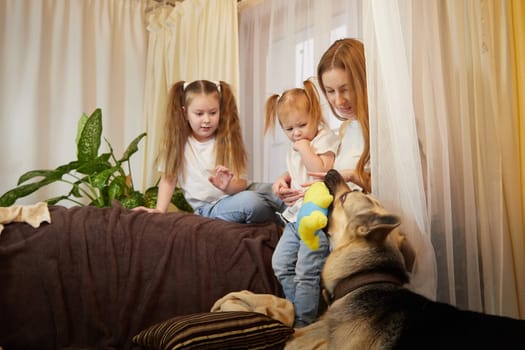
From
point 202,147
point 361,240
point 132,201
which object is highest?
point 202,147

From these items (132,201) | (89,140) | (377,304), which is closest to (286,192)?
(377,304)

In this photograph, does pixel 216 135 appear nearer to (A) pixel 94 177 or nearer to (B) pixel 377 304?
(A) pixel 94 177

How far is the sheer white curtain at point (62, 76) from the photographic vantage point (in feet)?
10.3

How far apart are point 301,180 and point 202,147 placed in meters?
0.64

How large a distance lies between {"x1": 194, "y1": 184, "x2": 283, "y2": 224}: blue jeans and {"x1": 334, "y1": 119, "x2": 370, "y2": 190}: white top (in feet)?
1.57

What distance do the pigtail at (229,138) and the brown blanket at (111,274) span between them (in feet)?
1.42

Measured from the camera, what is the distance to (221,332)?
1350 mm

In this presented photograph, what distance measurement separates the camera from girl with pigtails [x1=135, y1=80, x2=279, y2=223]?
2.38 meters

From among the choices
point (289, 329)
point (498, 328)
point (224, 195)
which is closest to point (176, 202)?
point (224, 195)

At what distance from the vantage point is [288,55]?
269 cm

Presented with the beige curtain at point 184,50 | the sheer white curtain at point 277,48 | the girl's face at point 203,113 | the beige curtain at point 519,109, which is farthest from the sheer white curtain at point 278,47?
the beige curtain at point 519,109

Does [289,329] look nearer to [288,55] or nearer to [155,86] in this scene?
[288,55]

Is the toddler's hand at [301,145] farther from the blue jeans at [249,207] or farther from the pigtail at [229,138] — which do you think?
the pigtail at [229,138]

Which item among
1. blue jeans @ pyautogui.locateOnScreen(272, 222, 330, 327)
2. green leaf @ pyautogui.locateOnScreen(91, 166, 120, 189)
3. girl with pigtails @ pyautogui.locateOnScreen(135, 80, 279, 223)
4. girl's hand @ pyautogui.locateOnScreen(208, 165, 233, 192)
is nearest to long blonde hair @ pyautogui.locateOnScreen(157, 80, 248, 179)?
girl with pigtails @ pyautogui.locateOnScreen(135, 80, 279, 223)
